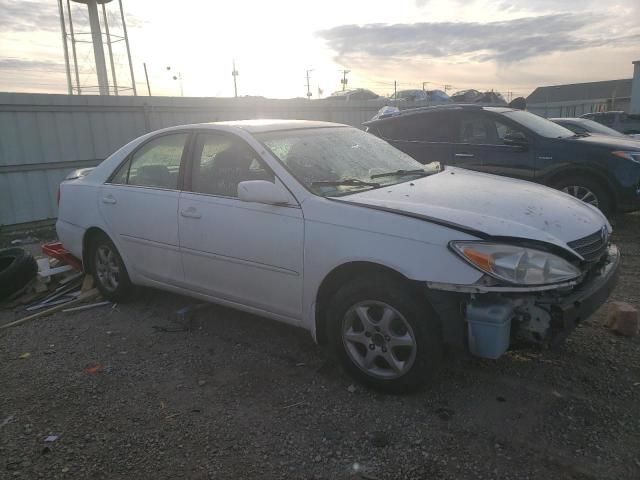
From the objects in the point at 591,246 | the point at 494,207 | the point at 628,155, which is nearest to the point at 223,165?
the point at 494,207

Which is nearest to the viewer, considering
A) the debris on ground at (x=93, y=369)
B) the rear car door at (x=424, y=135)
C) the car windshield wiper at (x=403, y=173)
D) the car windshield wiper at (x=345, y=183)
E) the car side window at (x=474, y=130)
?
the car windshield wiper at (x=345, y=183)

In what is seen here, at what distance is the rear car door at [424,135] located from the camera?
750 centimetres

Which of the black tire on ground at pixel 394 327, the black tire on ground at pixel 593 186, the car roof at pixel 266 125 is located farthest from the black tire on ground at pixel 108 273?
the black tire on ground at pixel 593 186

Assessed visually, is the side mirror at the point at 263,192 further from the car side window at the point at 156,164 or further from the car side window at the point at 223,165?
the car side window at the point at 156,164

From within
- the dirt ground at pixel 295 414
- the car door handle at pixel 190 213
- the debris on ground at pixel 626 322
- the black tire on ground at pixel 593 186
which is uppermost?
the car door handle at pixel 190 213

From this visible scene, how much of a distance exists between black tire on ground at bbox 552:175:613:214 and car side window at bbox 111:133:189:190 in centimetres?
510

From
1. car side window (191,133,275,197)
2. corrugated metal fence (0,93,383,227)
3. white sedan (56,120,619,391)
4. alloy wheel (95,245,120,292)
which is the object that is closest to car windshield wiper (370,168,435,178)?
white sedan (56,120,619,391)

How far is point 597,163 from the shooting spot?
6.59m

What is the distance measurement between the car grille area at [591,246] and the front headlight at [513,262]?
30 cm

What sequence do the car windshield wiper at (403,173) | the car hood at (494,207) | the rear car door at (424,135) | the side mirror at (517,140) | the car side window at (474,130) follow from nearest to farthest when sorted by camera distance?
the car hood at (494,207), the car windshield wiper at (403,173), the side mirror at (517,140), the car side window at (474,130), the rear car door at (424,135)

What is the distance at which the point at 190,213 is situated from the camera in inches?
151

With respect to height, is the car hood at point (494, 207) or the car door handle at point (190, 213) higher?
the car hood at point (494, 207)

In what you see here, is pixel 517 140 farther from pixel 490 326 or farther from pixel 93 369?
pixel 93 369

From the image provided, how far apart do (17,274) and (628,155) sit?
7.18 meters
